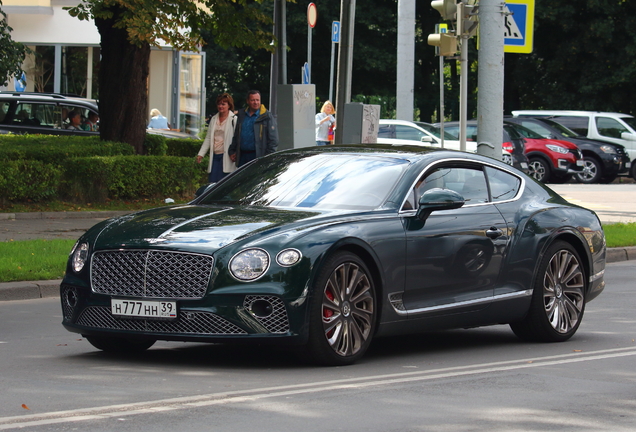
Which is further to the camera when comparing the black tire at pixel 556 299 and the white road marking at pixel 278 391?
the black tire at pixel 556 299

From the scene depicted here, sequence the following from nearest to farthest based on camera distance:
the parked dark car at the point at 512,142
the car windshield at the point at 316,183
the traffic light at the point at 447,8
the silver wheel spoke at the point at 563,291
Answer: the car windshield at the point at 316,183
the silver wheel spoke at the point at 563,291
the traffic light at the point at 447,8
the parked dark car at the point at 512,142

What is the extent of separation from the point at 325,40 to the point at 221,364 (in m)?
46.1

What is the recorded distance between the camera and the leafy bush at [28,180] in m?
17.8

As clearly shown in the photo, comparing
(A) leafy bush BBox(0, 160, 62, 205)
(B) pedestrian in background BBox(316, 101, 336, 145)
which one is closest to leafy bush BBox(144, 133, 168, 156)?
(A) leafy bush BBox(0, 160, 62, 205)

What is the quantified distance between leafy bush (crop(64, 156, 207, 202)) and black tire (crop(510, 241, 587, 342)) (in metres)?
11.1

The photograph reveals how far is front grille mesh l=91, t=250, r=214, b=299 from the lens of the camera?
23.4 feet

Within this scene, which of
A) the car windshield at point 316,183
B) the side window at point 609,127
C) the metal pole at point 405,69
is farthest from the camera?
the side window at point 609,127

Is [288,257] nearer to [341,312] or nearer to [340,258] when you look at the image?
[340,258]

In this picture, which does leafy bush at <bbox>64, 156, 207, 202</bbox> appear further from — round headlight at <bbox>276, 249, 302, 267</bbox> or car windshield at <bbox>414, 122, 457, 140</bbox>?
round headlight at <bbox>276, 249, 302, 267</bbox>

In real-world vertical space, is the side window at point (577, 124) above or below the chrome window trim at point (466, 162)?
above

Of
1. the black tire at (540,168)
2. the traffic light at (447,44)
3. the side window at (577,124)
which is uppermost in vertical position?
the traffic light at (447,44)

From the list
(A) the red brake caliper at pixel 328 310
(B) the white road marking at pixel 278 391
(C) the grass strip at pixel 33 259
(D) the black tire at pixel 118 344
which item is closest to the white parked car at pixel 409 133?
(C) the grass strip at pixel 33 259

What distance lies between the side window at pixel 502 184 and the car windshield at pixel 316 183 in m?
0.89

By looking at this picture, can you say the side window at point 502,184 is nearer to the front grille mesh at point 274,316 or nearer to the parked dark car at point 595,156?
the front grille mesh at point 274,316
